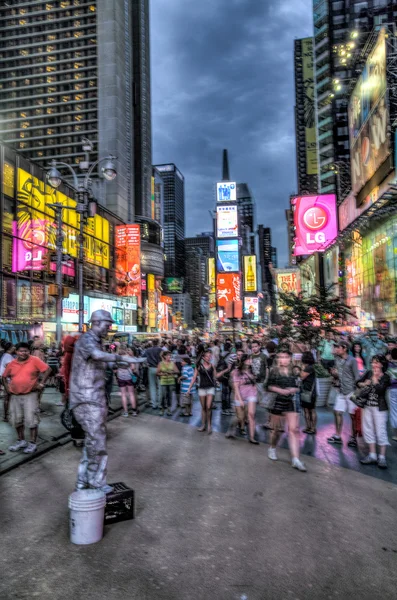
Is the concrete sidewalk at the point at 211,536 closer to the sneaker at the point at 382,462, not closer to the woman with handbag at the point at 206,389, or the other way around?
the sneaker at the point at 382,462

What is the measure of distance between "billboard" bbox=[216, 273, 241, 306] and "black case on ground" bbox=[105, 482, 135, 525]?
206ft

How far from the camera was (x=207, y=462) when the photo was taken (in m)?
7.36

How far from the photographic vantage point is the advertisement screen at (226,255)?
67562 millimetres

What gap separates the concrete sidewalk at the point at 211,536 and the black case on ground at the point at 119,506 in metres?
0.09

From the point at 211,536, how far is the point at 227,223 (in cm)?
6531

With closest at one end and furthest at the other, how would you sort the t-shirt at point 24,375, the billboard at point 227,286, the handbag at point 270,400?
the handbag at point 270,400
the t-shirt at point 24,375
the billboard at point 227,286

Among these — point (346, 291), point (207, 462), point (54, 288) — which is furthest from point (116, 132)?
point (207, 462)

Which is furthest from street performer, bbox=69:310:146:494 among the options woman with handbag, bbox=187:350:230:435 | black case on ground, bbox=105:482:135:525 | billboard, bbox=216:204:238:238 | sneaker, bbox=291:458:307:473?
billboard, bbox=216:204:238:238

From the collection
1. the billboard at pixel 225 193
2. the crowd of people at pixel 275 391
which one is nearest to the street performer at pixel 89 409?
the crowd of people at pixel 275 391

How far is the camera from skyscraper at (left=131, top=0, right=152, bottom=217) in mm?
106188

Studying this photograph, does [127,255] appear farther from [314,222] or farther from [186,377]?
[186,377]

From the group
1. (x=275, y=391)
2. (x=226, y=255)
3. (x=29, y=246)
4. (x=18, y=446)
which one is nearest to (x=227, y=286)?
(x=226, y=255)

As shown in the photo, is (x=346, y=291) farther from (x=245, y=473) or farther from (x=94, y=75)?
(x=94, y=75)

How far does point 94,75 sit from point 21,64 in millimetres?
13456
